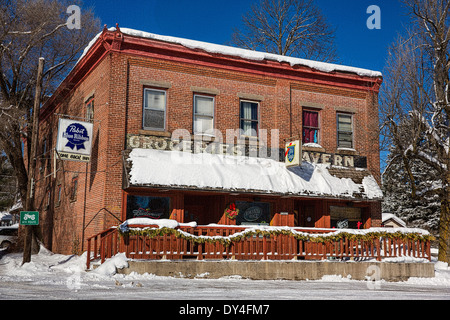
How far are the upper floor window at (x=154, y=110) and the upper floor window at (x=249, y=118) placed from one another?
10.8ft

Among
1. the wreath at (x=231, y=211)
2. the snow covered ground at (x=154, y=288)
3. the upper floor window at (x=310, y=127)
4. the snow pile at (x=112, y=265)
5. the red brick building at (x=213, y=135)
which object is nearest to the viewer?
the snow covered ground at (x=154, y=288)

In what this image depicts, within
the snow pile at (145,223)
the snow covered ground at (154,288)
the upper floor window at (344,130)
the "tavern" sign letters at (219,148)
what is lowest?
the snow covered ground at (154,288)

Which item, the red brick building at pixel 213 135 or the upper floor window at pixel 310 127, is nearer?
the red brick building at pixel 213 135

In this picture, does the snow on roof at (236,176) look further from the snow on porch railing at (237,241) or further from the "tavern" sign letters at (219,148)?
the snow on porch railing at (237,241)

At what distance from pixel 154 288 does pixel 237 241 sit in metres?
4.68

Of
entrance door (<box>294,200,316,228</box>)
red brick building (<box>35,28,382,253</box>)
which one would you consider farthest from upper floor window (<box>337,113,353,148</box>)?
entrance door (<box>294,200,316,228</box>)

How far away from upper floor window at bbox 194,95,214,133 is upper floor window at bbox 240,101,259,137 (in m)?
1.35

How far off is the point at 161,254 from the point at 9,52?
1442 cm

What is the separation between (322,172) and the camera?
20719mm

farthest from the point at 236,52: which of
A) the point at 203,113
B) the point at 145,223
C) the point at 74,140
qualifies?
the point at 145,223

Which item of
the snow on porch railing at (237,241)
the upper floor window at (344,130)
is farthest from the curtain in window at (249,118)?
the snow on porch railing at (237,241)

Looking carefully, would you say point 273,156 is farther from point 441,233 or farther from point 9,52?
point 9,52

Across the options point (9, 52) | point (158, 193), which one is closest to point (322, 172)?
point (158, 193)

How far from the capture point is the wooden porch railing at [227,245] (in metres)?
15.0
